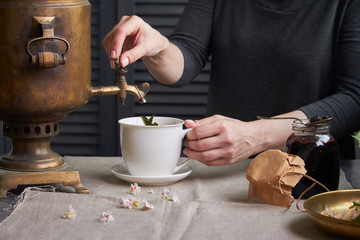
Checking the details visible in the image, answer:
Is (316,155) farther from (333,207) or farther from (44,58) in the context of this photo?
(44,58)

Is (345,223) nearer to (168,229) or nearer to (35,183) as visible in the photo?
(168,229)

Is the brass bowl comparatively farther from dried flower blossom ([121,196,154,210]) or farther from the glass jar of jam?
dried flower blossom ([121,196,154,210])

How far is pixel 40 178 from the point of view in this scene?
3.61ft

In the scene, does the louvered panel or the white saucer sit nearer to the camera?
the white saucer

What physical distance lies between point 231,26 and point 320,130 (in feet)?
2.33

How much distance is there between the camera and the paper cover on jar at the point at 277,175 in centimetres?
99

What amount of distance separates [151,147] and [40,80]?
0.25 metres

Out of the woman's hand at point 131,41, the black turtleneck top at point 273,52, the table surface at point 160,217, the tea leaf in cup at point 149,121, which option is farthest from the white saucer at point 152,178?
the black turtleneck top at point 273,52

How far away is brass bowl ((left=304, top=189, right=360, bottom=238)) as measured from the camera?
32.5 inches

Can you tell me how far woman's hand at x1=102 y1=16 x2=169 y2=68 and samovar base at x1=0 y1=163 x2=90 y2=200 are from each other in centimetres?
25

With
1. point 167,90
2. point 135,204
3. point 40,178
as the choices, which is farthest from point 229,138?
point 167,90

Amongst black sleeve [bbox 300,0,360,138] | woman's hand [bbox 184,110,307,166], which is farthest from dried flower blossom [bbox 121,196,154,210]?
black sleeve [bbox 300,0,360,138]

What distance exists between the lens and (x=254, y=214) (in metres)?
0.97

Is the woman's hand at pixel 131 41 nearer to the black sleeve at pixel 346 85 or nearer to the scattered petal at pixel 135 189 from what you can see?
the scattered petal at pixel 135 189
